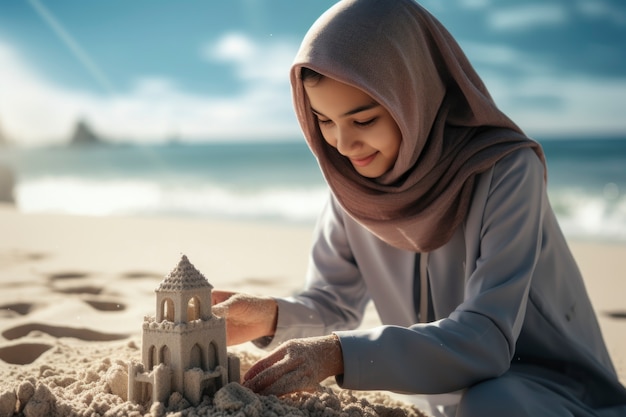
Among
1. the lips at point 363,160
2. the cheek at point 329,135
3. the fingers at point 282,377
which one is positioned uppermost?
the cheek at point 329,135

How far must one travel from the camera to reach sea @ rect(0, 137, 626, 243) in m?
16.2

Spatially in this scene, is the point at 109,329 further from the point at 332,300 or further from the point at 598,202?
the point at 598,202

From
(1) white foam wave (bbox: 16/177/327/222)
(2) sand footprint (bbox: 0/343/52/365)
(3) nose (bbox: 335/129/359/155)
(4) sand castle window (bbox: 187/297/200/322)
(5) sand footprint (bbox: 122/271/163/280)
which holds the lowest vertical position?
(2) sand footprint (bbox: 0/343/52/365)

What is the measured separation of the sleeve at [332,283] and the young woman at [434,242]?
0.08 meters

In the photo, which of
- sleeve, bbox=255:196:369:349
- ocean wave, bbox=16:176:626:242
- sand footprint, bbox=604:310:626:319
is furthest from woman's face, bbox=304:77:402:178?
ocean wave, bbox=16:176:626:242

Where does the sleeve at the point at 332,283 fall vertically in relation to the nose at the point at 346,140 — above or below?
below

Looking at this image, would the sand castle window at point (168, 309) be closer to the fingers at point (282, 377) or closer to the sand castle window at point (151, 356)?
the sand castle window at point (151, 356)

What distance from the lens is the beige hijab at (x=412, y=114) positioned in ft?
8.80

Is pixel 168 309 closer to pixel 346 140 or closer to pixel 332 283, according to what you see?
pixel 346 140

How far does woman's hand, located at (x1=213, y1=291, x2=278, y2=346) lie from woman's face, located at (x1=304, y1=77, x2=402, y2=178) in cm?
75

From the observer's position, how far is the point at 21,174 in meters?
32.9

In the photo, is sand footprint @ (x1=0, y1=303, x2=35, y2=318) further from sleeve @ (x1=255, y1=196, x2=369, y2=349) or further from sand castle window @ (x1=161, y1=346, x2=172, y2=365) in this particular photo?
sand castle window @ (x1=161, y1=346, x2=172, y2=365)

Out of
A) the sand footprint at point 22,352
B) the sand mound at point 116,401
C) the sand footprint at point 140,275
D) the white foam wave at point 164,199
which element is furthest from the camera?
the white foam wave at point 164,199

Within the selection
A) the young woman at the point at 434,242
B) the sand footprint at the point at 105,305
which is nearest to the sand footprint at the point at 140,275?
the sand footprint at the point at 105,305
